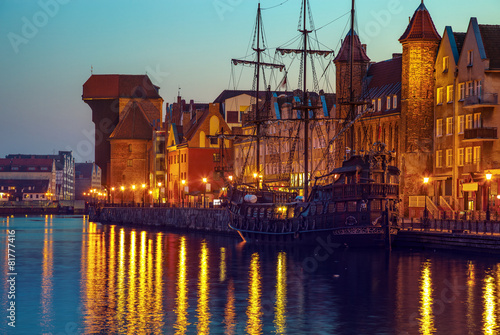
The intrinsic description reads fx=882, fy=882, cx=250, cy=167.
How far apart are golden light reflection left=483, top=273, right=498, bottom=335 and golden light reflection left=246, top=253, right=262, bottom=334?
7917 mm

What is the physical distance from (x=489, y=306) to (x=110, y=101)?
151 metres

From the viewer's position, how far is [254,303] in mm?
37219

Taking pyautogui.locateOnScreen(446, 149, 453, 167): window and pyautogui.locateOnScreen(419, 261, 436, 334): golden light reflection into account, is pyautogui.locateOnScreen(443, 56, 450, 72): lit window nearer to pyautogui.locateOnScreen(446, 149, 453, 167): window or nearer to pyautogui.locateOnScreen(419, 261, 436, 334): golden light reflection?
pyautogui.locateOnScreen(446, 149, 453, 167): window

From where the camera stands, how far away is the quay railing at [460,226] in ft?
186

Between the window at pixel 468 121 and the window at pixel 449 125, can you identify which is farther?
the window at pixel 449 125

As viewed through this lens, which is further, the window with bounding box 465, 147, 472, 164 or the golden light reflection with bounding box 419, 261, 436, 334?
the window with bounding box 465, 147, 472, 164

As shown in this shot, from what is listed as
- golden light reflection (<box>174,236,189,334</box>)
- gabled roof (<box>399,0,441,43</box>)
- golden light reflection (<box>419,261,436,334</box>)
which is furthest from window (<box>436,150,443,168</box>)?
golden light reflection (<box>419,261,436,334</box>)

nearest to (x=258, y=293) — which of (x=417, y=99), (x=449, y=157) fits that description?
(x=449, y=157)

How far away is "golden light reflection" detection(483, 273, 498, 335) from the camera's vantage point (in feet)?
100

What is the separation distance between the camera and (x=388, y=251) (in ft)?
201

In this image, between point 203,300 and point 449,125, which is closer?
point 203,300

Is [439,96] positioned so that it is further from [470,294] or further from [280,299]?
[280,299]

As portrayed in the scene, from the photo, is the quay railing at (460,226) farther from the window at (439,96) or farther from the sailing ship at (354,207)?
the window at (439,96)

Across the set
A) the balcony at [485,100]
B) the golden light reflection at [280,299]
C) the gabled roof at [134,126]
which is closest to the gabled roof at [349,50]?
the balcony at [485,100]
